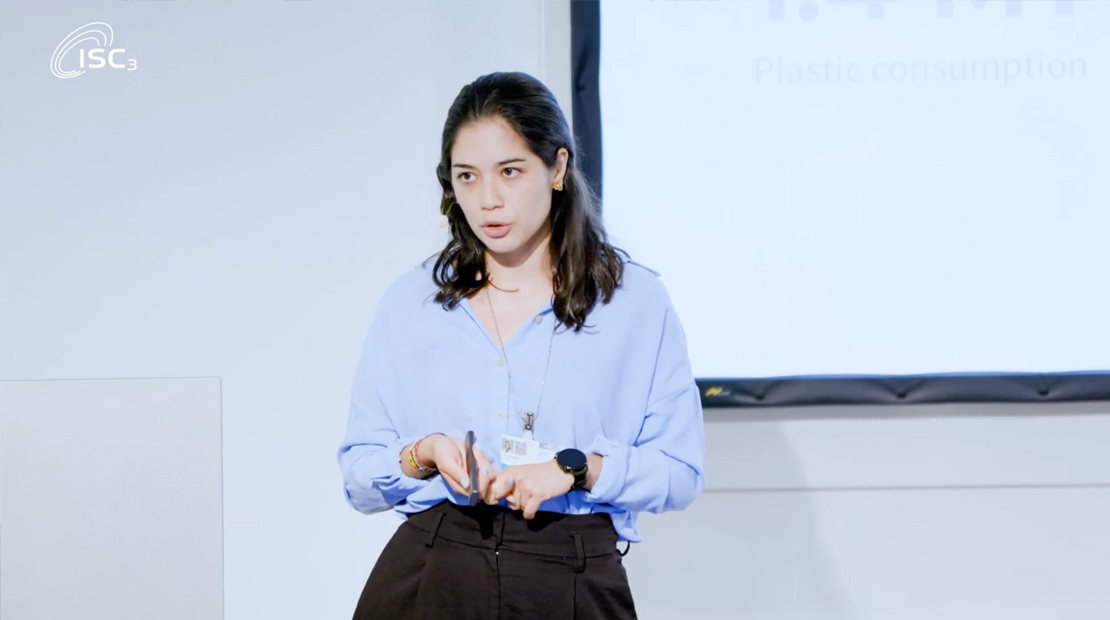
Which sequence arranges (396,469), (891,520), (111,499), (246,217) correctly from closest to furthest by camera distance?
(396,469) → (111,499) → (246,217) → (891,520)

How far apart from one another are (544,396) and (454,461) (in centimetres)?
19

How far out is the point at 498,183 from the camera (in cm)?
146

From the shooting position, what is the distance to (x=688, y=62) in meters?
2.43

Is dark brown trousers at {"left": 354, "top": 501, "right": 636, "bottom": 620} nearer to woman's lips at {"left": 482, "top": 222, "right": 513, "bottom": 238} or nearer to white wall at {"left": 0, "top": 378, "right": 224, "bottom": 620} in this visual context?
woman's lips at {"left": 482, "top": 222, "right": 513, "bottom": 238}

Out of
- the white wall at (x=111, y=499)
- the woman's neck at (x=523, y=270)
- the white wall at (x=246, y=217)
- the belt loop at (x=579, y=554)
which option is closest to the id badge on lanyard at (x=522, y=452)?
the belt loop at (x=579, y=554)

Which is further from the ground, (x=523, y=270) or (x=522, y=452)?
(x=523, y=270)

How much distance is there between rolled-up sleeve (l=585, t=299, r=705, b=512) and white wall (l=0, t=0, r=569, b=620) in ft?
3.43

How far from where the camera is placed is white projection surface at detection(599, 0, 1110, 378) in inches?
96.0

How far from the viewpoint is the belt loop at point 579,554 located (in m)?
1.39

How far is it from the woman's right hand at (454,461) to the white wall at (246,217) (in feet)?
3.49

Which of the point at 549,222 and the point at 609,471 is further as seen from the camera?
the point at 549,222

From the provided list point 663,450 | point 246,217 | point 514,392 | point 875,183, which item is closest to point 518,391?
point 514,392

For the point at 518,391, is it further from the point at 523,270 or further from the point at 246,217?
the point at 246,217

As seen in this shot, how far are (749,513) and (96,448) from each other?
1461mm
